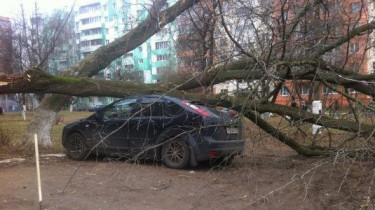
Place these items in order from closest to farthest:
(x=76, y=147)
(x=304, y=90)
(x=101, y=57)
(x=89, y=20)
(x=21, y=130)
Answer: (x=304, y=90)
(x=76, y=147)
(x=101, y=57)
(x=21, y=130)
(x=89, y=20)

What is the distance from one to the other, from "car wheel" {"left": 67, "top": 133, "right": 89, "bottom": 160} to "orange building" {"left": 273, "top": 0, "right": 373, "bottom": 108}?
4468 mm

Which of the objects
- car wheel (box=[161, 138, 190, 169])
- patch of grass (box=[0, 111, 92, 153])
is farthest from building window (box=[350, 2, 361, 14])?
patch of grass (box=[0, 111, 92, 153])

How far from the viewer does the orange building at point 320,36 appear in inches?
305

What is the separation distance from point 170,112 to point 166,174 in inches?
50.7

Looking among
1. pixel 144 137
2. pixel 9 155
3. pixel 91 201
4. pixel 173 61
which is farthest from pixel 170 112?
pixel 173 61

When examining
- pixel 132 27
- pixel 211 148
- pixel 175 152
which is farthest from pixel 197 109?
pixel 132 27

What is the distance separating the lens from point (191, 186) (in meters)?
7.52

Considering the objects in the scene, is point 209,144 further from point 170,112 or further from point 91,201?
point 91,201

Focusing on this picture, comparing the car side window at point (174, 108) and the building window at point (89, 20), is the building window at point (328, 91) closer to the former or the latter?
the car side window at point (174, 108)

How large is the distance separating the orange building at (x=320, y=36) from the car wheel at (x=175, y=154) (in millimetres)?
2217

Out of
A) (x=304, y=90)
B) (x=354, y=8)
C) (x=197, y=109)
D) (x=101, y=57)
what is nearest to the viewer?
(x=197, y=109)

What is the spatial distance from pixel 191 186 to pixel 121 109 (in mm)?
3038

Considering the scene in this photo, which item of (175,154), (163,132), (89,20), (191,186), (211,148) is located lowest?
(191,186)

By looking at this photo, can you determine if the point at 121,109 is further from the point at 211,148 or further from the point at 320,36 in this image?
the point at 320,36
